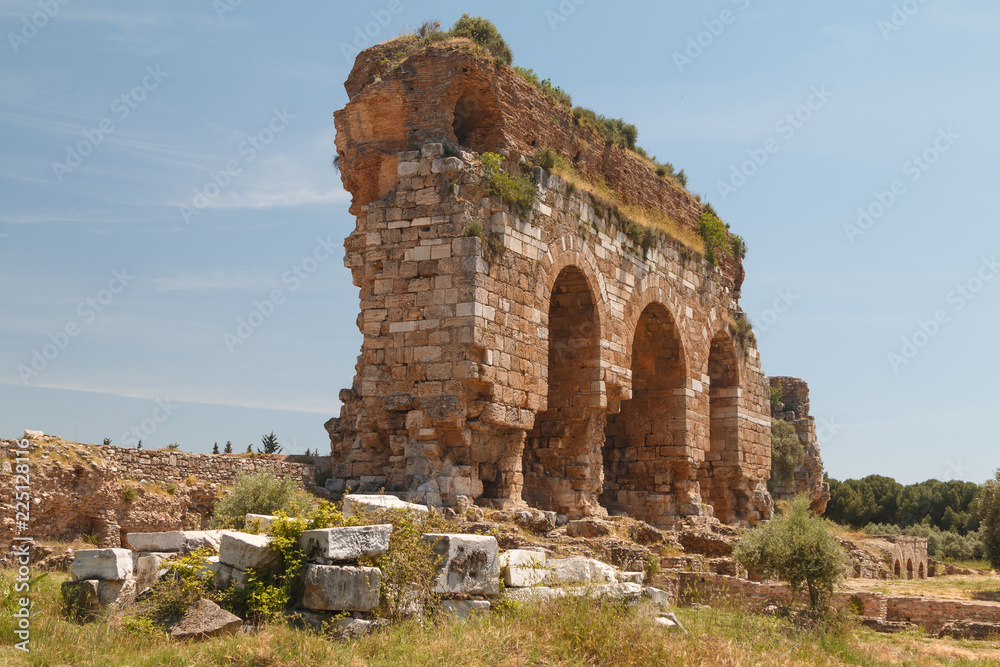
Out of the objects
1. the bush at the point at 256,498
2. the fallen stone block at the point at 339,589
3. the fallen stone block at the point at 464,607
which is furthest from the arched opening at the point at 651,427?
the fallen stone block at the point at 339,589

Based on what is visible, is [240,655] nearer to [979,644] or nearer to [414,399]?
[414,399]

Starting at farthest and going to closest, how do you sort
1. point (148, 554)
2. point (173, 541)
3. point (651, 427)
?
1. point (651, 427)
2. point (173, 541)
3. point (148, 554)

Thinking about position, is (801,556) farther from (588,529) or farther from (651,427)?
(651,427)

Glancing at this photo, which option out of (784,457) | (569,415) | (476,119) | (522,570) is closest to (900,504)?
(784,457)

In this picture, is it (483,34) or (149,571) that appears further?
(483,34)

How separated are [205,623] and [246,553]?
634 millimetres

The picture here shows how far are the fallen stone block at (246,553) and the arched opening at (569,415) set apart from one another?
793cm

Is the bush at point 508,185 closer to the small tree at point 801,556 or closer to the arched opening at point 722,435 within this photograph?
the small tree at point 801,556

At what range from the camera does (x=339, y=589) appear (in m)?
7.23

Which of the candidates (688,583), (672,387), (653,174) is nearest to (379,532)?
(688,583)

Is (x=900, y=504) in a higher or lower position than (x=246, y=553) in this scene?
higher

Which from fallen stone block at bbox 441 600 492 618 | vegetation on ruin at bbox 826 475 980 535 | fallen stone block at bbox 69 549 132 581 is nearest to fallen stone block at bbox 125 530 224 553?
fallen stone block at bbox 69 549 132 581

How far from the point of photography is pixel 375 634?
708 cm

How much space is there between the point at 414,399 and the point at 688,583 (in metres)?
4.23
